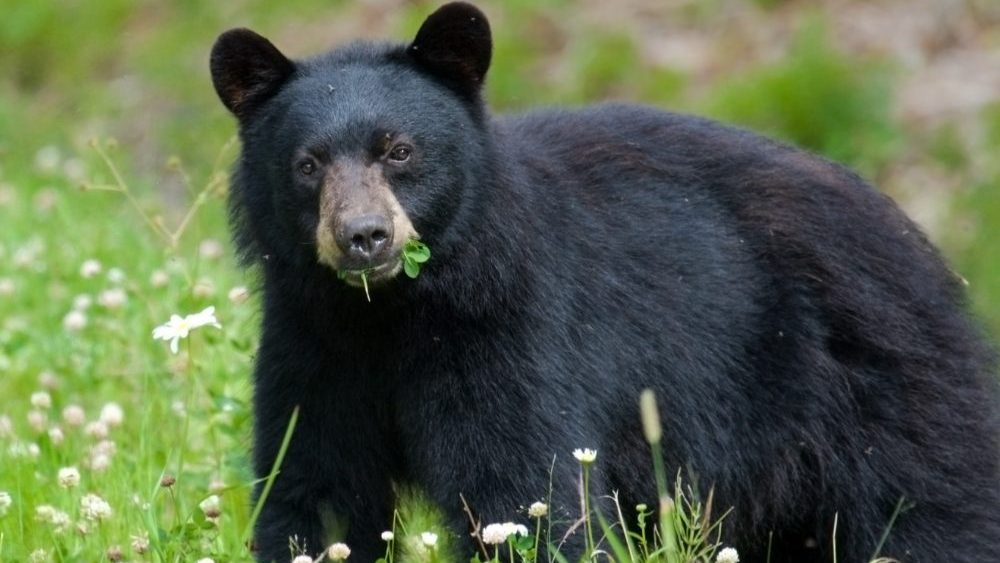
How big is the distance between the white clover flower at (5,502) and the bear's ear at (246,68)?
1.38 metres

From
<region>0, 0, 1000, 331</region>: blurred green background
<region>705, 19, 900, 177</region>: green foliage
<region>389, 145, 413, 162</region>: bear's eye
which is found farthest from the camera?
<region>705, 19, 900, 177</region>: green foliage

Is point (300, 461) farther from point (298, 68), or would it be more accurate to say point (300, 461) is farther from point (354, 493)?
point (298, 68)

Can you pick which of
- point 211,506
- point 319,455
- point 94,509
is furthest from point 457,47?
point 94,509

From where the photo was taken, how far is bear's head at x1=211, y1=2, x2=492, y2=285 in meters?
5.05

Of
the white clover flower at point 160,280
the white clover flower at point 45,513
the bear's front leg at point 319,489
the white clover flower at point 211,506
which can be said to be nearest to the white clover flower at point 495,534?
the bear's front leg at point 319,489

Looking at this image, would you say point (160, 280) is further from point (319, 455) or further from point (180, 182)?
point (180, 182)

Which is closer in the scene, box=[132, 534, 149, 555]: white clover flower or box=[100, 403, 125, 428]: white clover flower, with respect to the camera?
box=[132, 534, 149, 555]: white clover flower

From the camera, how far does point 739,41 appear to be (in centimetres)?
1274

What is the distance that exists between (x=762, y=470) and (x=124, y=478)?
2135mm

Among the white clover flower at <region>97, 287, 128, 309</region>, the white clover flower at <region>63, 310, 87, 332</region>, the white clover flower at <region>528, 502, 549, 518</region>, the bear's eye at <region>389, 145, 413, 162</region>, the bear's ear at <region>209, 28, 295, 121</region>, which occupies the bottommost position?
the white clover flower at <region>528, 502, 549, 518</region>

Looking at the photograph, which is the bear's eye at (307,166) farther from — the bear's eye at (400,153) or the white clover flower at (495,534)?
the white clover flower at (495,534)

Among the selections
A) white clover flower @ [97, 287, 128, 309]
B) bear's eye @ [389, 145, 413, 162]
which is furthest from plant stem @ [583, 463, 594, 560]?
white clover flower @ [97, 287, 128, 309]

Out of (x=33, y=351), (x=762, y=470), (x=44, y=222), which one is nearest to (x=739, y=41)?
(x=44, y=222)

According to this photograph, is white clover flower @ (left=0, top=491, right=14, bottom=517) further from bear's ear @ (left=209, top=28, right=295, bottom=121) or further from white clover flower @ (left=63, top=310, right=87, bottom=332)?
white clover flower @ (left=63, top=310, right=87, bottom=332)
